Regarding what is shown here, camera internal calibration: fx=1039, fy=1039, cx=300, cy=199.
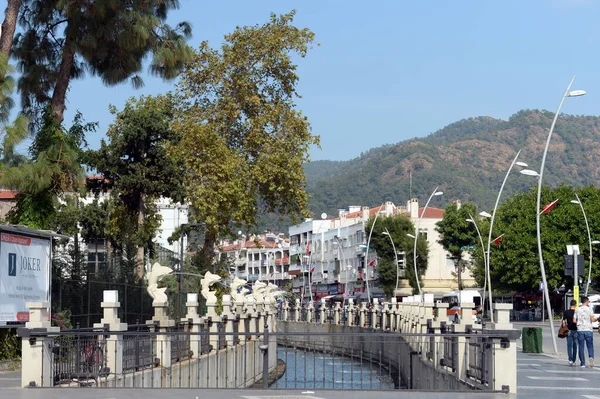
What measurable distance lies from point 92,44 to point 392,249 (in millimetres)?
81829

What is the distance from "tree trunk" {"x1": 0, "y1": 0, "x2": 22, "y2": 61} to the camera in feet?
90.9

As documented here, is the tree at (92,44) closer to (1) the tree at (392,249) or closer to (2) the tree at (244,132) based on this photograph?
(2) the tree at (244,132)

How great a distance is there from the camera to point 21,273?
23297mm

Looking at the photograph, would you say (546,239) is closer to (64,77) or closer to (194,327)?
(194,327)

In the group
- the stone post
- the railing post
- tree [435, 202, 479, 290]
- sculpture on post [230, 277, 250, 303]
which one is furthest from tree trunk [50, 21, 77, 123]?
tree [435, 202, 479, 290]

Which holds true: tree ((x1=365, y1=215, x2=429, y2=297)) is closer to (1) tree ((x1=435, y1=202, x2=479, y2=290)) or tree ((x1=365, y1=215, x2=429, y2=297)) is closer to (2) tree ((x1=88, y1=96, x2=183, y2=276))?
(1) tree ((x1=435, y1=202, x2=479, y2=290))

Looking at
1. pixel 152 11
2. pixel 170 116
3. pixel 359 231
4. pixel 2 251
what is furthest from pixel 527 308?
pixel 2 251

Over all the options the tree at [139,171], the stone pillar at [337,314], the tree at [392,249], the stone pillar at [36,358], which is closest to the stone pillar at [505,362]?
the stone pillar at [36,358]

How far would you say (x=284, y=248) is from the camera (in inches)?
7156

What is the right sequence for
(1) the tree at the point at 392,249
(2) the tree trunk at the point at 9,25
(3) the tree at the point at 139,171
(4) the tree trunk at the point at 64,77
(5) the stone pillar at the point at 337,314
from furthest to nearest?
1. (1) the tree at the point at 392,249
2. (5) the stone pillar at the point at 337,314
3. (3) the tree at the point at 139,171
4. (4) the tree trunk at the point at 64,77
5. (2) the tree trunk at the point at 9,25

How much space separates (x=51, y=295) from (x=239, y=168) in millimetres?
21729

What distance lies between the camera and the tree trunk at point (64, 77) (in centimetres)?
2920

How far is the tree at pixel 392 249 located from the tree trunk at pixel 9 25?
7966 cm

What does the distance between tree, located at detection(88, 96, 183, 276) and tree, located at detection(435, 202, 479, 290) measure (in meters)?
50.7
